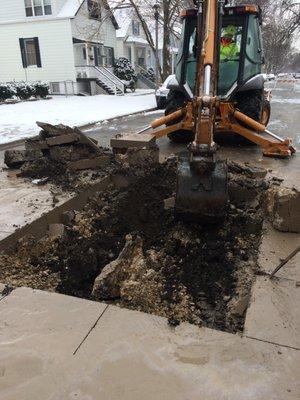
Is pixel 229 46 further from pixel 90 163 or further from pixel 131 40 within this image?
pixel 131 40

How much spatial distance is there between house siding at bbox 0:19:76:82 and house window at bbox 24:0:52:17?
61 centimetres

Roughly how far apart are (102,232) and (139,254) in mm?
869

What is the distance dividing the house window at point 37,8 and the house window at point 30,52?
1.59m

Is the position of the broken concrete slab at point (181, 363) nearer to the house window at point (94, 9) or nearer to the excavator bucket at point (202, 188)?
the excavator bucket at point (202, 188)

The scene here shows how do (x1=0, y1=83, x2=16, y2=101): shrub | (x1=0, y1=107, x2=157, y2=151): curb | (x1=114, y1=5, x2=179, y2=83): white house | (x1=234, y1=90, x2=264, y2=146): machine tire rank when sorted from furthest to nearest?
(x1=114, y1=5, x2=179, y2=83): white house < (x1=0, y1=83, x2=16, y2=101): shrub < (x1=0, y1=107, x2=157, y2=151): curb < (x1=234, y1=90, x2=264, y2=146): machine tire

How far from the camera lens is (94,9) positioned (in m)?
26.4

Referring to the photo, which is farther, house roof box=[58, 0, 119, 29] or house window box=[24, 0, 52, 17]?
house window box=[24, 0, 52, 17]

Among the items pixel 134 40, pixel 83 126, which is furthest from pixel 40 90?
pixel 134 40

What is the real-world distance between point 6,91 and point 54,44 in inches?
257

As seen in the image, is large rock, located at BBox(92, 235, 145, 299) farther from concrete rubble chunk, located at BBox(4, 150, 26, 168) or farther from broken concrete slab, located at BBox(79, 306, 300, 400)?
concrete rubble chunk, located at BBox(4, 150, 26, 168)

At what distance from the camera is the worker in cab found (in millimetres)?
8133

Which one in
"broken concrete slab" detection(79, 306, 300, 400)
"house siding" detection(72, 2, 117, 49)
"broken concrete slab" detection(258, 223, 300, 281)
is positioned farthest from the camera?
"house siding" detection(72, 2, 117, 49)

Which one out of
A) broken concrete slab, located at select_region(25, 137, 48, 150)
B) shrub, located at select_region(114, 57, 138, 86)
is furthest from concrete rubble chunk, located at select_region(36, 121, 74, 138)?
shrub, located at select_region(114, 57, 138, 86)

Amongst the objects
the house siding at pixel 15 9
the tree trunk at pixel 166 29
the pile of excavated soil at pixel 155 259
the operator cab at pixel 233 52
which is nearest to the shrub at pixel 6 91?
the house siding at pixel 15 9
